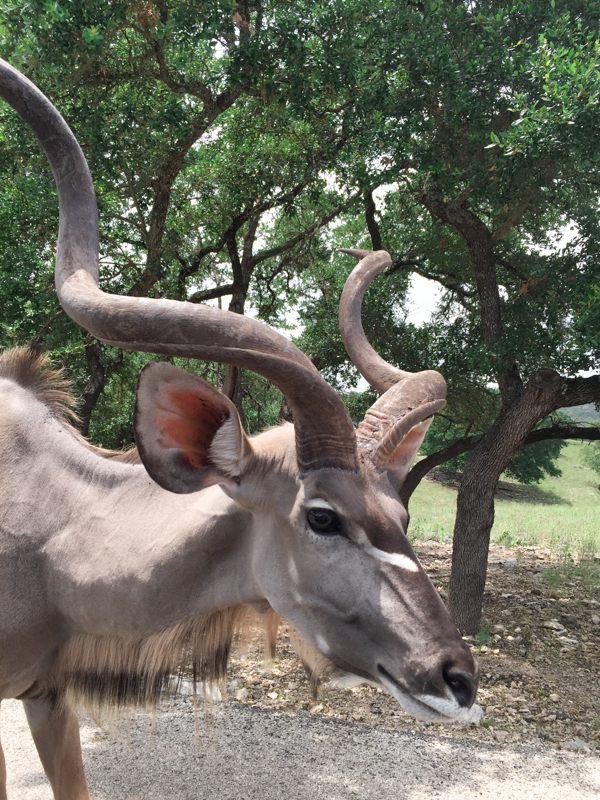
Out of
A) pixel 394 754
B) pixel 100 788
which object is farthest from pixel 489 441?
pixel 100 788

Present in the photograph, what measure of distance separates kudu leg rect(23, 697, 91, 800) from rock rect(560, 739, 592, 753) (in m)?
3.63

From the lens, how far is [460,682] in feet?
5.52

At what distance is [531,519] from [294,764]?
14197 millimetres

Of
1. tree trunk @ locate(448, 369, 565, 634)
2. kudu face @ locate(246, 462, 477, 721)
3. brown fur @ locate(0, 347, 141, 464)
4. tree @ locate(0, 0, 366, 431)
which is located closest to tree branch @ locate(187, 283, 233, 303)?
tree @ locate(0, 0, 366, 431)

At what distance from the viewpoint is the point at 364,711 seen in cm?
534

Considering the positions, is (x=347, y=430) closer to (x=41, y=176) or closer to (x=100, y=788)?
(x=100, y=788)

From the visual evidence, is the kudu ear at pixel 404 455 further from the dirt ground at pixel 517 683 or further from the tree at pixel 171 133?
the tree at pixel 171 133

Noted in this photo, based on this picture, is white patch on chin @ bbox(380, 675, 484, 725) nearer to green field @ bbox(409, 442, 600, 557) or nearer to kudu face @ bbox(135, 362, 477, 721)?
kudu face @ bbox(135, 362, 477, 721)

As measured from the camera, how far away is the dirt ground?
5.13 meters

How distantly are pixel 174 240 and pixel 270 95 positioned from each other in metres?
3.40

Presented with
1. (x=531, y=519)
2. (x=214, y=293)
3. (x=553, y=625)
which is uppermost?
(x=214, y=293)

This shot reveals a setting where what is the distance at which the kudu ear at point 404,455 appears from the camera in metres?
2.14

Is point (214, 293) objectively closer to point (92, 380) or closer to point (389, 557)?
point (92, 380)

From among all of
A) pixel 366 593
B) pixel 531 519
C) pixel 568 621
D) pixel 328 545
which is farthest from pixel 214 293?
pixel 531 519
